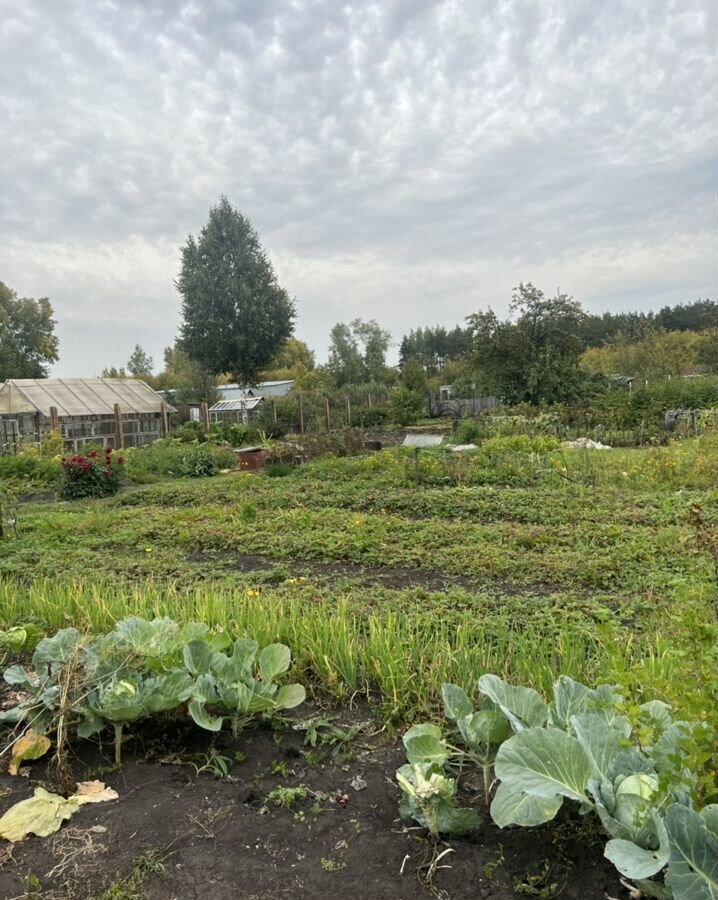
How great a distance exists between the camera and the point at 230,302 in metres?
26.3

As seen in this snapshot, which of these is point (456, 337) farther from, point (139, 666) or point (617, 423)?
point (139, 666)

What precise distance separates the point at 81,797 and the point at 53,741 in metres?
0.42

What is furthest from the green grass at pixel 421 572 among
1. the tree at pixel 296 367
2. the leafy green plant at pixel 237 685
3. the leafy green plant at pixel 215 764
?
the tree at pixel 296 367

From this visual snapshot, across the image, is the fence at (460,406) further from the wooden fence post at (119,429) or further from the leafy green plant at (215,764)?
the leafy green plant at (215,764)

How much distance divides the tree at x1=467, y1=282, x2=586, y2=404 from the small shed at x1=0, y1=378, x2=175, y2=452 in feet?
38.2

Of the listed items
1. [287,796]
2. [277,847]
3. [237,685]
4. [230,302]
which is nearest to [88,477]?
[237,685]

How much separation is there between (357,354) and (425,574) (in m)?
36.0

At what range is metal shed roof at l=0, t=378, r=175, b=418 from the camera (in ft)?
56.3

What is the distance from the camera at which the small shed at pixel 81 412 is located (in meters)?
16.8

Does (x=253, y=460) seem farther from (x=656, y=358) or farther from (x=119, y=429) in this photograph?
(x=656, y=358)

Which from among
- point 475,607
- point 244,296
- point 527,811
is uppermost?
point 244,296

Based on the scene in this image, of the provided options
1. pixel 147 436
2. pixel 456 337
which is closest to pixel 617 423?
pixel 147 436

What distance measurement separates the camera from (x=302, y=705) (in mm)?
2160

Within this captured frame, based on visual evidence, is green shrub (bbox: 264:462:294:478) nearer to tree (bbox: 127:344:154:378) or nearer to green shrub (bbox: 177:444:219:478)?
green shrub (bbox: 177:444:219:478)
